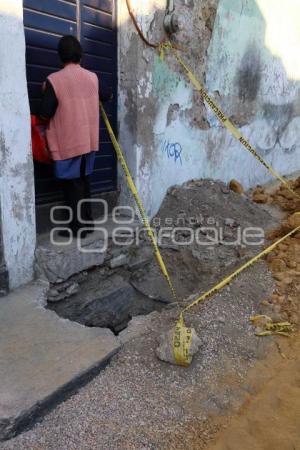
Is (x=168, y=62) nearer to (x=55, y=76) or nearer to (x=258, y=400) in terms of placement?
(x=55, y=76)

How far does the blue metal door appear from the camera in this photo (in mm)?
3246

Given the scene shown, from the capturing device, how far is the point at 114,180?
4348 millimetres

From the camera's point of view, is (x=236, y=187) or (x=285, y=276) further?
(x=236, y=187)

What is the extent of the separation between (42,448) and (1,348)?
68cm

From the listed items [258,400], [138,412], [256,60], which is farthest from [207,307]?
[256,60]

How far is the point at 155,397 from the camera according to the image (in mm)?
2289

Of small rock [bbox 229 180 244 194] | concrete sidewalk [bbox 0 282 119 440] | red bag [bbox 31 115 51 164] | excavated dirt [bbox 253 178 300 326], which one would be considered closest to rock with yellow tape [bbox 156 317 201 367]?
concrete sidewalk [bbox 0 282 119 440]

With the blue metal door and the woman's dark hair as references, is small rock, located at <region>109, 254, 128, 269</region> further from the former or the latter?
the woman's dark hair

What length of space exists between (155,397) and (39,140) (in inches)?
82.6

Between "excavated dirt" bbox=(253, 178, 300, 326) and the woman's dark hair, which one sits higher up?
the woman's dark hair

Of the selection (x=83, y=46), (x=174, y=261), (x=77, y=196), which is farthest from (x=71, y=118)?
(x=174, y=261)

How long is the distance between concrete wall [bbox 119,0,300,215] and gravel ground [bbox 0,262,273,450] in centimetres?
196

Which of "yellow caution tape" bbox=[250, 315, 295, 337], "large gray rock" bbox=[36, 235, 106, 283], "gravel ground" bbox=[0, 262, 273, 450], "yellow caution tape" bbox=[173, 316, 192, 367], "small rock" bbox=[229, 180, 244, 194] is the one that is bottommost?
"gravel ground" bbox=[0, 262, 273, 450]

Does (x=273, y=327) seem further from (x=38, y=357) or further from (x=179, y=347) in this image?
(x=38, y=357)
